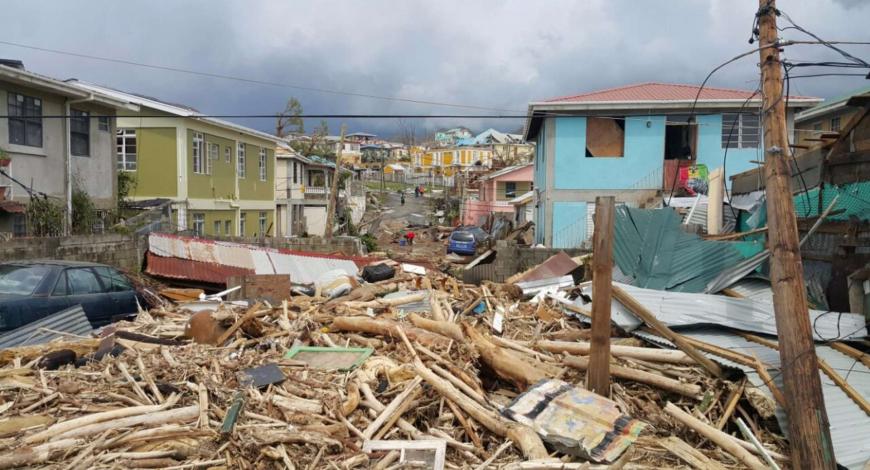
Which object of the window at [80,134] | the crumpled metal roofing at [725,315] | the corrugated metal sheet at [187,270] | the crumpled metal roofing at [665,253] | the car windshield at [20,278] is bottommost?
the corrugated metal sheet at [187,270]

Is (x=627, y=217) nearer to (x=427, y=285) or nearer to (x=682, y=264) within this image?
(x=682, y=264)

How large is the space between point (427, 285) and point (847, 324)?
300 inches

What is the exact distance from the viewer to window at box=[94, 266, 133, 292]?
10.4 meters

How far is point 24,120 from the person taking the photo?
612 inches

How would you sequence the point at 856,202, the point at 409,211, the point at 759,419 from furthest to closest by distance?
1. the point at 409,211
2. the point at 856,202
3. the point at 759,419

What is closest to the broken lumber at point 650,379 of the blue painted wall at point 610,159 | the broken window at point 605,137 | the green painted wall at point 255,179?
the blue painted wall at point 610,159

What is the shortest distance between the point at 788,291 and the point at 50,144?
58.1 feet

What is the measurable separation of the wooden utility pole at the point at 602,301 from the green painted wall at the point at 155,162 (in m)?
21.2

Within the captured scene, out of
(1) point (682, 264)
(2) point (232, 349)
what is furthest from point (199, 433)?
(1) point (682, 264)

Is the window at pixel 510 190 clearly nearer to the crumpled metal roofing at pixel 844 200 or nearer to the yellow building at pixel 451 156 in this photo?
the crumpled metal roofing at pixel 844 200

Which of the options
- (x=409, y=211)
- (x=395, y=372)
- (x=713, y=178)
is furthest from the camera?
(x=409, y=211)

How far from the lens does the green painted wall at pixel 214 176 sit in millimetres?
24703

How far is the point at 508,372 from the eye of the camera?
681 centimetres

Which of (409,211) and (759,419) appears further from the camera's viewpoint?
(409,211)
